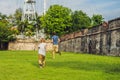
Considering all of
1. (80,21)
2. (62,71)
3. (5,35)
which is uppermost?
(80,21)

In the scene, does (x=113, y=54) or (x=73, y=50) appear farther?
(x=73, y=50)

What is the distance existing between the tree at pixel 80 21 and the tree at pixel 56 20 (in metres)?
5.49

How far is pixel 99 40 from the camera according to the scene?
1500 inches

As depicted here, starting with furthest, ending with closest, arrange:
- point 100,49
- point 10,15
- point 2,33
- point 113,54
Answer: point 10,15
point 2,33
point 100,49
point 113,54

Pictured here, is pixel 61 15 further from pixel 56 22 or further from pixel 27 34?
pixel 27 34

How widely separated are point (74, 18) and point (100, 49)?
2004 inches

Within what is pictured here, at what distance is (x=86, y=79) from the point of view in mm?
13367

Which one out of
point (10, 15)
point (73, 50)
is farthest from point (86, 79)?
point (10, 15)

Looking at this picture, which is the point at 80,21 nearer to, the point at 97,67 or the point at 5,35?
the point at 5,35

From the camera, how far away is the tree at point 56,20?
78.5 meters

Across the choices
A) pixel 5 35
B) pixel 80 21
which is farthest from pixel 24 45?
pixel 80 21

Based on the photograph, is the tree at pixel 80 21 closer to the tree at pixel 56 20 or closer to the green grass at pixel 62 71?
the tree at pixel 56 20

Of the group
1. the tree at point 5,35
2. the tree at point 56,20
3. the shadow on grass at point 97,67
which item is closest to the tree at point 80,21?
the tree at point 56,20

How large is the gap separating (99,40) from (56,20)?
1622 inches
